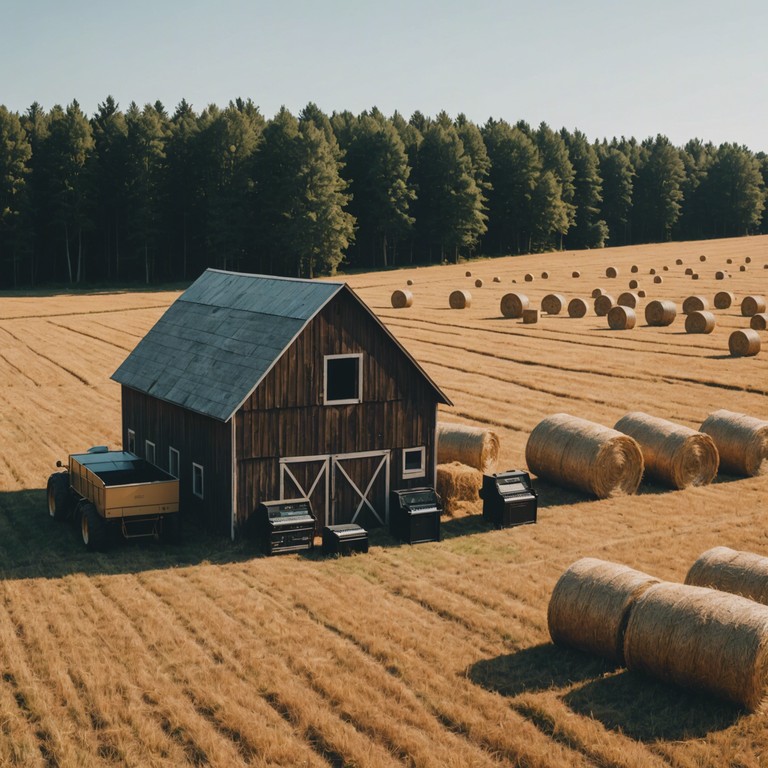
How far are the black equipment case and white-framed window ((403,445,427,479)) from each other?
167cm

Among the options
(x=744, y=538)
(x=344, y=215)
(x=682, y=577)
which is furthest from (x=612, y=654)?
(x=344, y=215)

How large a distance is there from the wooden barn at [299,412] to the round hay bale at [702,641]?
1044 cm

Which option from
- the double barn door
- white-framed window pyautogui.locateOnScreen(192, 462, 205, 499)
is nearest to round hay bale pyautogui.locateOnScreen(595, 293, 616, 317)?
the double barn door

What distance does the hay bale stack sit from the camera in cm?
2686

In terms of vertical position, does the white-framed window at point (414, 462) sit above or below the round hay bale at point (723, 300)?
below

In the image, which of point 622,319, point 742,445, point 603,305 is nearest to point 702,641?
point 742,445

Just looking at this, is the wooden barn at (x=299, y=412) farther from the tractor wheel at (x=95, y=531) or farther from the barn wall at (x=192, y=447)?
the tractor wheel at (x=95, y=531)

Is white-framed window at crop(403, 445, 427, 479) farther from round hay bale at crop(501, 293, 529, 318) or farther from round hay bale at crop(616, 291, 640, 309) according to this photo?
round hay bale at crop(616, 291, 640, 309)

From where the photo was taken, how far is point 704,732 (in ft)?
47.5

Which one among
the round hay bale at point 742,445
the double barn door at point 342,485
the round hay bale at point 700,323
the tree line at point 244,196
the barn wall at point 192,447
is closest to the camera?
the barn wall at point 192,447

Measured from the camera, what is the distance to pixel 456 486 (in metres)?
27.0

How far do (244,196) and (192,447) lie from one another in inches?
2965

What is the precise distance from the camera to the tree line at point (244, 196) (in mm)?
97125

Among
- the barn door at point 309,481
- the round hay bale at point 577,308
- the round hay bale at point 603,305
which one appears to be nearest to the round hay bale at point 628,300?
the round hay bale at point 603,305
